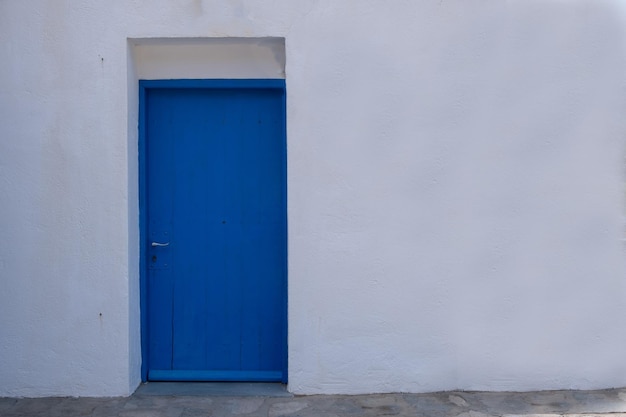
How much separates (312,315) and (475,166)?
157cm

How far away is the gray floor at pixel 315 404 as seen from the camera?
16.4ft

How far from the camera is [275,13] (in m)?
5.24

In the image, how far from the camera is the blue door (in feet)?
18.2

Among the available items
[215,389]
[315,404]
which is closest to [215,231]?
[215,389]

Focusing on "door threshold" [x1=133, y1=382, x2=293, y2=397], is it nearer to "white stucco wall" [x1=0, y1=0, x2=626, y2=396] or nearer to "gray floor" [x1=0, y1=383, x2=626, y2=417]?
"gray floor" [x1=0, y1=383, x2=626, y2=417]

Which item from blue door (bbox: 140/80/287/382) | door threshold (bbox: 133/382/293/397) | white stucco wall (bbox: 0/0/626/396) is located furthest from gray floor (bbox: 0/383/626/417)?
blue door (bbox: 140/80/287/382)

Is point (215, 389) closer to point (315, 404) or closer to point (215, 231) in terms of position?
point (315, 404)

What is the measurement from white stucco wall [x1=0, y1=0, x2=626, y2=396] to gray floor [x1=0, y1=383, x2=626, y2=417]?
119 millimetres

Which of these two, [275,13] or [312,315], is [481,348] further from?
[275,13]

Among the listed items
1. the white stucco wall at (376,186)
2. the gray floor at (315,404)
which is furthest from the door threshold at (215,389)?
the white stucco wall at (376,186)

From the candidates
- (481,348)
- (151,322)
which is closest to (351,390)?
(481,348)

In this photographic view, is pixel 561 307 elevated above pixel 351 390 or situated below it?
above

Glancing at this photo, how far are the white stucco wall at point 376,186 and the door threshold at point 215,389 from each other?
18 centimetres

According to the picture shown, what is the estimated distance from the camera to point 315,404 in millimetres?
5168
